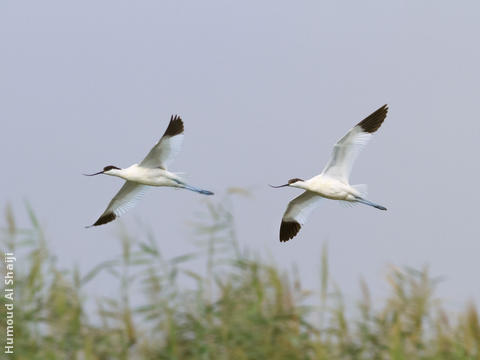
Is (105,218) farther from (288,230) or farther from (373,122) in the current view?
(373,122)

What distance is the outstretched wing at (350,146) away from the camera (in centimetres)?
1012

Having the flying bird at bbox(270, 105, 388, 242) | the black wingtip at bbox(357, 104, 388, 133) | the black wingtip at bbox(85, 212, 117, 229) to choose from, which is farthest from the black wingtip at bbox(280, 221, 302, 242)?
the black wingtip at bbox(85, 212, 117, 229)

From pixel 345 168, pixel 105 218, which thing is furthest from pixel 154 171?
pixel 345 168

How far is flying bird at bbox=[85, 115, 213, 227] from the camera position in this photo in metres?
10.1

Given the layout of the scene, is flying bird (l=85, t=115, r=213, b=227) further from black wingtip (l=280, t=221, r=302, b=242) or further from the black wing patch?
black wingtip (l=280, t=221, r=302, b=242)

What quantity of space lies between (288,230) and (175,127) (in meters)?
2.43

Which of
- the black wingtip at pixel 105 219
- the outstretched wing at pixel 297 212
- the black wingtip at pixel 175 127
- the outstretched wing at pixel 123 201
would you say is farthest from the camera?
the black wingtip at pixel 105 219

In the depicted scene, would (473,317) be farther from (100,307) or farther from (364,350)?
(100,307)

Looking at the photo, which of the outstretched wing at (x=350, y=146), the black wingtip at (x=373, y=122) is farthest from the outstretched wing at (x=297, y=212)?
the black wingtip at (x=373, y=122)

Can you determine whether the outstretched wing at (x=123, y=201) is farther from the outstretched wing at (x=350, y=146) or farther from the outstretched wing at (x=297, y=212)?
the outstretched wing at (x=350, y=146)

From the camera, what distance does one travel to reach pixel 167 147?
10242 millimetres

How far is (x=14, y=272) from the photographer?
5.33m

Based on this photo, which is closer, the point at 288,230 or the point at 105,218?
the point at 288,230

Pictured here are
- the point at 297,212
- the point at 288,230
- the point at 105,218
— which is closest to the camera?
the point at 297,212
